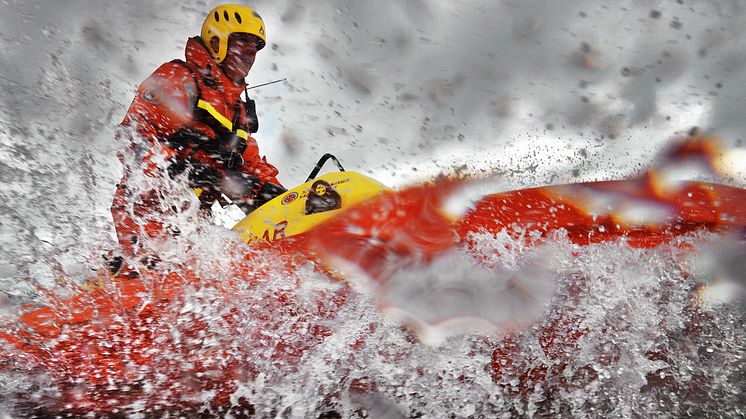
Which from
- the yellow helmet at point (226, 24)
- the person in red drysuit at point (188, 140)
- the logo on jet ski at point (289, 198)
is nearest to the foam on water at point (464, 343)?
the logo on jet ski at point (289, 198)

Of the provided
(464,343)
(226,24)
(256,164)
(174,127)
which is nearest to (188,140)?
(174,127)

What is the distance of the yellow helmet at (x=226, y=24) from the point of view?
3.27 m

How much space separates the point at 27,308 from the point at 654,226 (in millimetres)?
2264

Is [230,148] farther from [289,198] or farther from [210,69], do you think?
[289,198]

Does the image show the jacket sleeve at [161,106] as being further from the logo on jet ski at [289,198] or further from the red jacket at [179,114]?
the logo on jet ski at [289,198]

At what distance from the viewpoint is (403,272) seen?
61.7 inches

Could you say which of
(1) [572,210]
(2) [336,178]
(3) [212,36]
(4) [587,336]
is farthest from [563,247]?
(3) [212,36]

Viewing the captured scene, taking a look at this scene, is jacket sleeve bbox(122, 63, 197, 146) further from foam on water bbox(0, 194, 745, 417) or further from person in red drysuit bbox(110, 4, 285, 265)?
foam on water bbox(0, 194, 745, 417)

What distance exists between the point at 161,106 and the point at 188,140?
0.25 meters

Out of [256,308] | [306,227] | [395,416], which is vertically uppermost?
[306,227]

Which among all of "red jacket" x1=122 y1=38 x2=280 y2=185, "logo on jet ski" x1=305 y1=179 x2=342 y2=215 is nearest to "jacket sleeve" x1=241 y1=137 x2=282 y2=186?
"red jacket" x1=122 y1=38 x2=280 y2=185

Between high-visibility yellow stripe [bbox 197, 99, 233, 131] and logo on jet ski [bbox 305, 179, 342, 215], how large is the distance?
0.99 m

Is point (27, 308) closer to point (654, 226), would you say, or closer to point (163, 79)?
point (163, 79)

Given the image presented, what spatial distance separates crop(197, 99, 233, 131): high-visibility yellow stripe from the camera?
9.25ft
